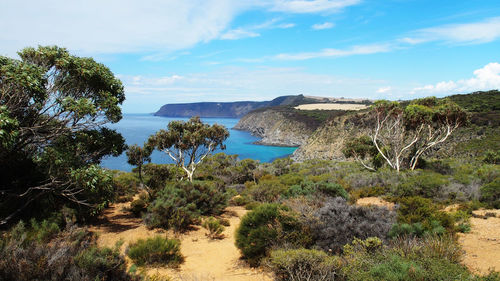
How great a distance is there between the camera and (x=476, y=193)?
10.4 meters

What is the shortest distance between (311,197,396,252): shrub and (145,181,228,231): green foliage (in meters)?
4.80

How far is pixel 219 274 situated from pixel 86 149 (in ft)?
18.4

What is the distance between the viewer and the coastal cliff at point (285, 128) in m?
118

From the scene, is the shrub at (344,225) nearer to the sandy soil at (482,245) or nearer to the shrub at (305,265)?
the shrub at (305,265)

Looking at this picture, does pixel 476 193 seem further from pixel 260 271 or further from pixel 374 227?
pixel 260 271

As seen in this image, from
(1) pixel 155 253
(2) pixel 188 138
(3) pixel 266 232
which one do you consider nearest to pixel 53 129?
(1) pixel 155 253

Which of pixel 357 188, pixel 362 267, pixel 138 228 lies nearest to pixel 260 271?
→ pixel 362 267

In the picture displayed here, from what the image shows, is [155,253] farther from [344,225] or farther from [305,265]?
[344,225]

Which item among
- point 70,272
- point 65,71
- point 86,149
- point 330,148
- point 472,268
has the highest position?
point 65,71

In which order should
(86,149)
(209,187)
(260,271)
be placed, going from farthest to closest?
(209,187)
(86,149)
(260,271)

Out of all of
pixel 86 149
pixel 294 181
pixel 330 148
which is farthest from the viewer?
pixel 330 148

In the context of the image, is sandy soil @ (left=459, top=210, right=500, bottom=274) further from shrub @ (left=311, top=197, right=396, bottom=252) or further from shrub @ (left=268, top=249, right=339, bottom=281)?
shrub @ (left=268, top=249, right=339, bottom=281)

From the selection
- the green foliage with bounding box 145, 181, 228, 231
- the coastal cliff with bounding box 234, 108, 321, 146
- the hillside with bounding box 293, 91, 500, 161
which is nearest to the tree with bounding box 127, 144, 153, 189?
the green foliage with bounding box 145, 181, 228, 231

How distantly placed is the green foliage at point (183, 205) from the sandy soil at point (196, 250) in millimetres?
396
